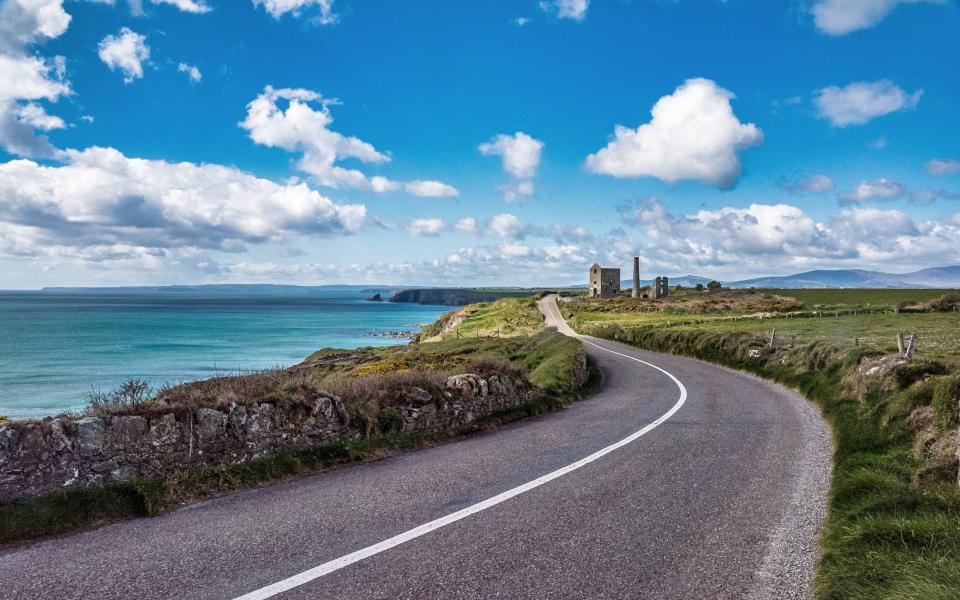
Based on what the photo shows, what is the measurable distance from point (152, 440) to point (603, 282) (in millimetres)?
125644

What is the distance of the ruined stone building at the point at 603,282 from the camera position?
128 m

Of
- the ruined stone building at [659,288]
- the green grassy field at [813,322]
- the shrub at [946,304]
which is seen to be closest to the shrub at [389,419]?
the green grassy field at [813,322]

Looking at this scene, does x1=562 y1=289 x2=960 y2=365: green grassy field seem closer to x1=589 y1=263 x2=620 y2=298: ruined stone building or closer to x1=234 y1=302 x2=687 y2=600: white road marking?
x1=234 y1=302 x2=687 y2=600: white road marking

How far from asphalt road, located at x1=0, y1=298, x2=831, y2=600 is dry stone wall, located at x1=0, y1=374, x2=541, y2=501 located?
935 millimetres

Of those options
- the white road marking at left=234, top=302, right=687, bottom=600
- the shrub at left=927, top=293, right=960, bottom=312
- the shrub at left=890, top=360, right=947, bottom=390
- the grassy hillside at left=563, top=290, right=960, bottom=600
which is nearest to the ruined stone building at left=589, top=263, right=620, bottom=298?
the shrub at left=927, top=293, right=960, bottom=312

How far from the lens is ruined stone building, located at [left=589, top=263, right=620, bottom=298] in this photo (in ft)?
421

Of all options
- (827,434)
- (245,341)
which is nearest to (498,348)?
(827,434)

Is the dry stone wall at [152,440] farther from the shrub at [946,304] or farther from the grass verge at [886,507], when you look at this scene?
the shrub at [946,304]

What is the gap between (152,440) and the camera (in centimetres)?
774

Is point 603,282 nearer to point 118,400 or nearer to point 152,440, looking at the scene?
point 118,400

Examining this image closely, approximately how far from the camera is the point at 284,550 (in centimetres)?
576

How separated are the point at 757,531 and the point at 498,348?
92.8ft

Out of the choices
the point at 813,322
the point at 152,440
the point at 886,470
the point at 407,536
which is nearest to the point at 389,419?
the point at 152,440

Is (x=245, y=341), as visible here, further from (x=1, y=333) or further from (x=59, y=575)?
(x=59, y=575)
